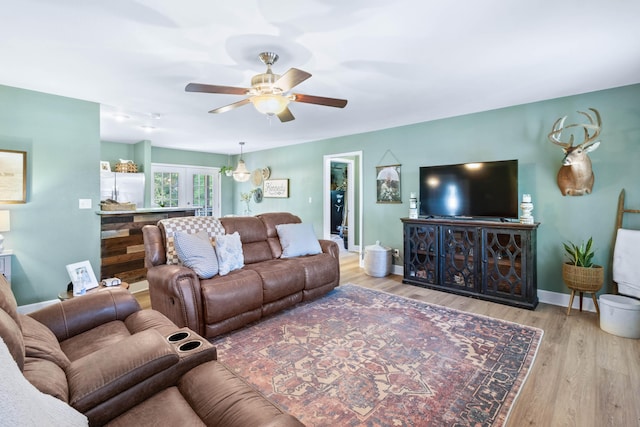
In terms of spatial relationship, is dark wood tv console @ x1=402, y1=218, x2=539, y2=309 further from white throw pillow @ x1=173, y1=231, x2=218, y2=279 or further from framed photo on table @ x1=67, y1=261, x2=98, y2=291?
framed photo on table @ x1=67, y1=261, x2=98, y2=291

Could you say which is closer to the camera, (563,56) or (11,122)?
(563,56)

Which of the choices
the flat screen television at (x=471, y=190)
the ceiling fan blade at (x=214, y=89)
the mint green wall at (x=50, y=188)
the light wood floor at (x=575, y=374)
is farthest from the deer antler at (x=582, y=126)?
the mint green wall at (x=50, y=188)

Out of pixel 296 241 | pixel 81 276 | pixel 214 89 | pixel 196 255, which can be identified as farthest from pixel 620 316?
pixel 81 276

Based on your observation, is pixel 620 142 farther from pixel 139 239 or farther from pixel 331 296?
pixel 139 239

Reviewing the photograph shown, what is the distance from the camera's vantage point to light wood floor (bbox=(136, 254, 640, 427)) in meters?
1.78

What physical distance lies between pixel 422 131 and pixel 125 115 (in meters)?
4.37

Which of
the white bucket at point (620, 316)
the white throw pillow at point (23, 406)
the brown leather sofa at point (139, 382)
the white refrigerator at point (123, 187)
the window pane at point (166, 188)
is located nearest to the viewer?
the white throw pillow at point (23, 406)

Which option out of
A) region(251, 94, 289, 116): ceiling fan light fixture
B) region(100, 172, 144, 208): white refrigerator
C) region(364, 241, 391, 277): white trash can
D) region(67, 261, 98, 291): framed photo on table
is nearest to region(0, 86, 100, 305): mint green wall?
region(67, 261, 98, 291): framed photo on table

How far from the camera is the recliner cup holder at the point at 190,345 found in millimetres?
1394

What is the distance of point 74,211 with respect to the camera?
3682 mm

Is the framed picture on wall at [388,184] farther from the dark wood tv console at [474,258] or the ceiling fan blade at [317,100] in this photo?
the ceiling fan blade at [317,100]

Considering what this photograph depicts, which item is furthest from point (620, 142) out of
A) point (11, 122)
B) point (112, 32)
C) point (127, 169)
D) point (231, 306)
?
point (127, 169)

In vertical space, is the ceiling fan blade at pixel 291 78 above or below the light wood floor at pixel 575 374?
above

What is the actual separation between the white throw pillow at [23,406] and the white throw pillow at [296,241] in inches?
116
